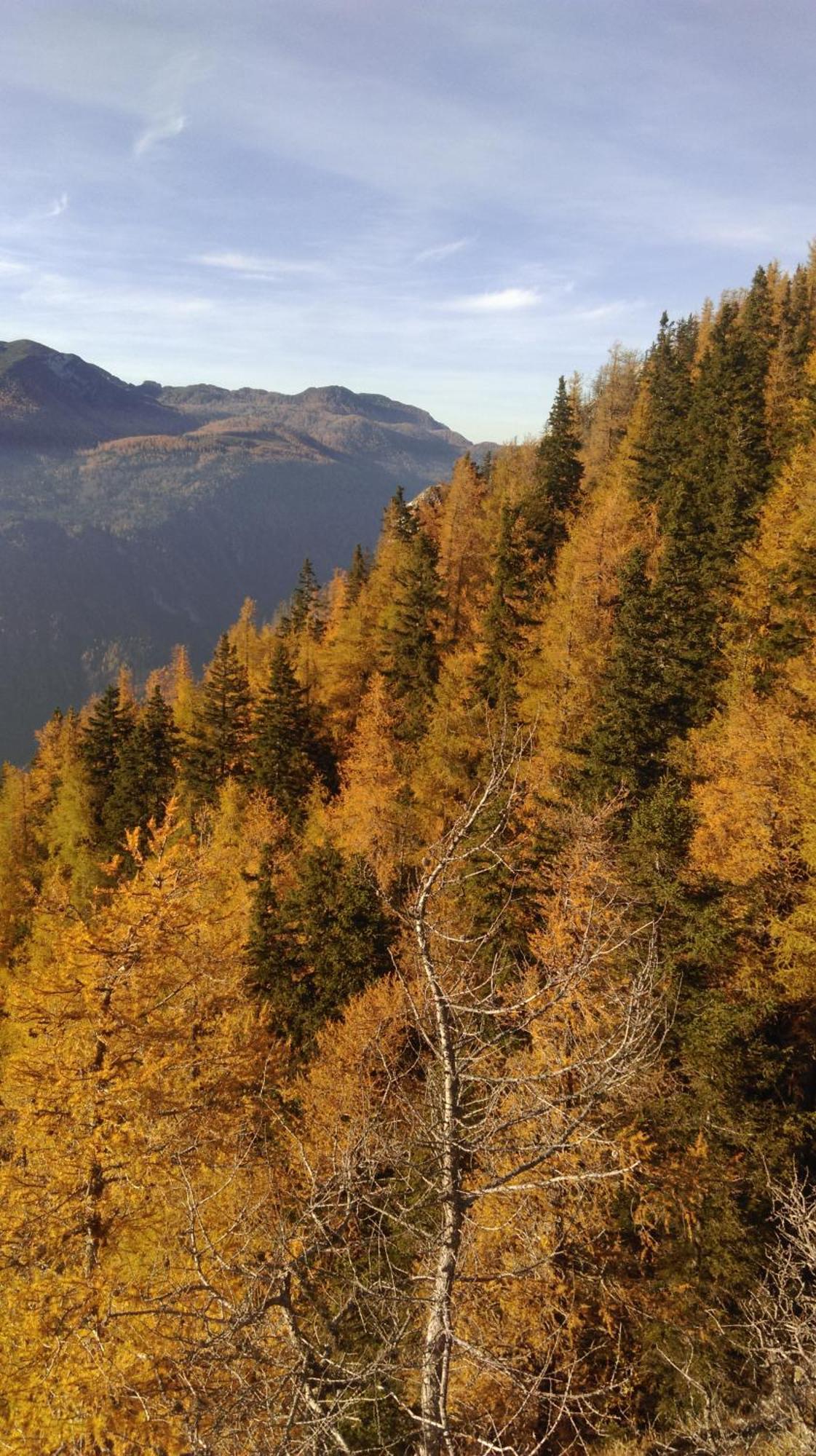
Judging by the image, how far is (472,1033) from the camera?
214 inches

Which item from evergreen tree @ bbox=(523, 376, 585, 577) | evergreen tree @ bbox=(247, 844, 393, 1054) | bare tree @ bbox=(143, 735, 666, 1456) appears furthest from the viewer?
evergreen tree @ bbox=(523, 376, 585, 577)

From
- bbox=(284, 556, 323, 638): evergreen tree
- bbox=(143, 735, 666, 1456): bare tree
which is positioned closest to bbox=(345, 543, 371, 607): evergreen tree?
bbox=(284, 556, 323, 638): evergreen tree

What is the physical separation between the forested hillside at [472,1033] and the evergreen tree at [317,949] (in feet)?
0.48

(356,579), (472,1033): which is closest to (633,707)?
(472,1033)

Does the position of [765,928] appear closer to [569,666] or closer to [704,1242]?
[704,1242]

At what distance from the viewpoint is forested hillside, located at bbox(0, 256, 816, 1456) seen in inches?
229

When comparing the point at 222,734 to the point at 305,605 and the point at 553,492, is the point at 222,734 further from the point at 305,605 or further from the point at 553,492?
the point at 305,605

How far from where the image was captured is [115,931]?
1251 centimetres

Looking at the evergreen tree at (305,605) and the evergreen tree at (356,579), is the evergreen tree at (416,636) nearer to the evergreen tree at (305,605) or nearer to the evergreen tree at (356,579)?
the evergreen tree at (356,579)

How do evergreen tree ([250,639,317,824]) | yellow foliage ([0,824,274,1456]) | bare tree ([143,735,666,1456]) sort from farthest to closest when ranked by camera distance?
evergreen tree ([250,639,317,824])
yellow foliage ([0,824,274,1456])
bare tree ([143,735,666,1456])

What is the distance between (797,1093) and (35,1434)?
14.5m

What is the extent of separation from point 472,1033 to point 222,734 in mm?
40979

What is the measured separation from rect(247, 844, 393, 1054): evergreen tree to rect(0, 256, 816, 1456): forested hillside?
0.48 ft

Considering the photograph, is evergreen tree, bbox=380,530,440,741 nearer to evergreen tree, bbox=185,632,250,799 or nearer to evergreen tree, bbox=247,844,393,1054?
evergreen tree, bbox=185,632,250,799
